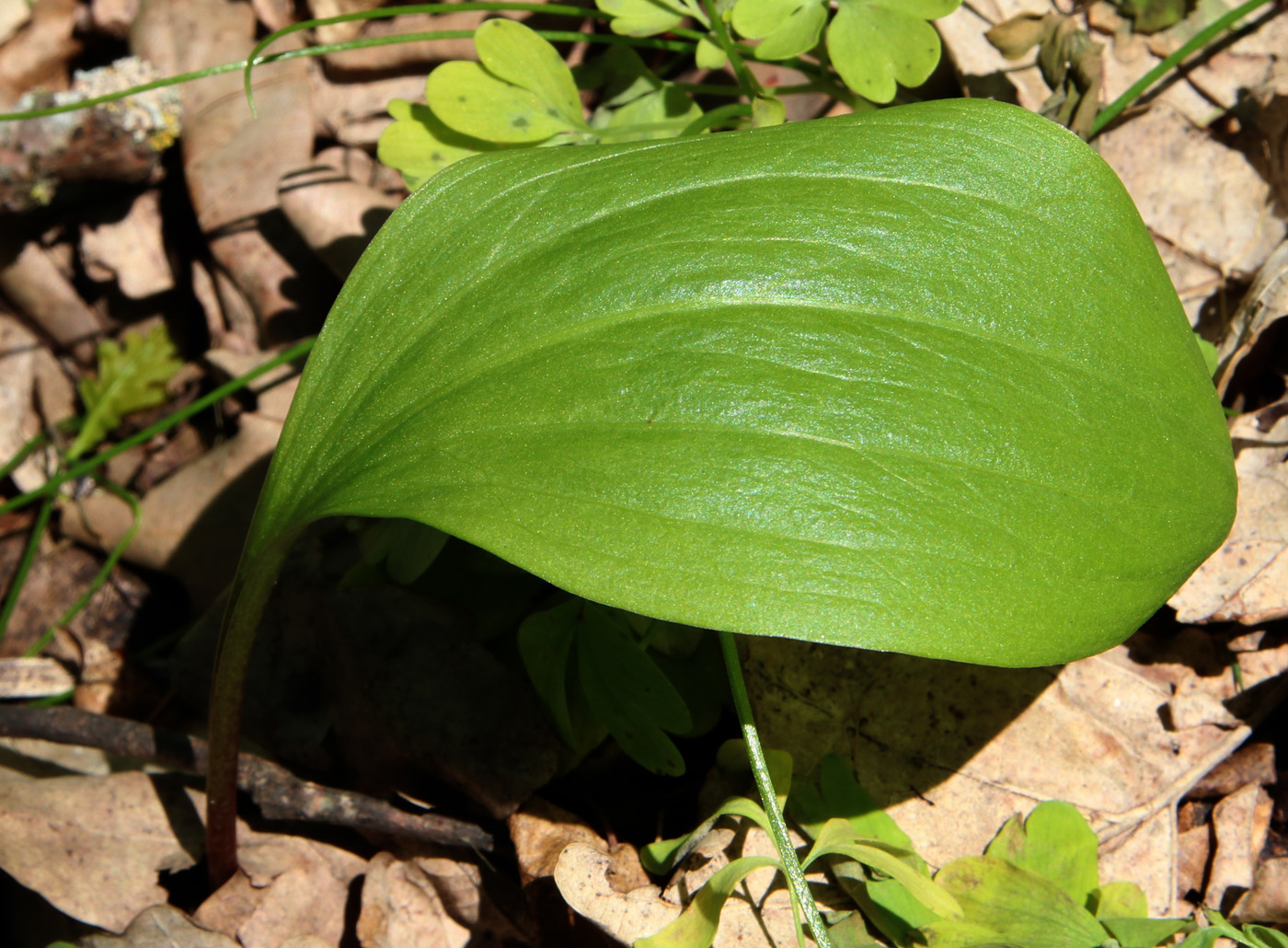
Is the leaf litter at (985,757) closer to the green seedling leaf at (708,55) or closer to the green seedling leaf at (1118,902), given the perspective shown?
the green seedling leaf at (1118,902)

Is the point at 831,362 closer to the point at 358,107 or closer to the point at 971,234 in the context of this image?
the point at 971,234

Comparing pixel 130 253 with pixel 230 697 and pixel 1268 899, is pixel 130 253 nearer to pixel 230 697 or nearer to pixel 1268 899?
pixel 230 697

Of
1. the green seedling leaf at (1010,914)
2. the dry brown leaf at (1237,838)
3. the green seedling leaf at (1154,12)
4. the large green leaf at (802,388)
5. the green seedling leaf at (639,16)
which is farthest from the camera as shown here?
the green seedling leaf at (1154,12)

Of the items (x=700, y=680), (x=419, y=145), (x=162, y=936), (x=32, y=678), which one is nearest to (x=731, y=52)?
(x=419, y=145)

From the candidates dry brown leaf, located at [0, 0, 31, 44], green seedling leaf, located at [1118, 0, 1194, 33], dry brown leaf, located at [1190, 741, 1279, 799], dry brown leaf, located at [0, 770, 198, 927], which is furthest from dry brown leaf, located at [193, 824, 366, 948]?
dry brown leaf, located at [0, 0, 31, 44]

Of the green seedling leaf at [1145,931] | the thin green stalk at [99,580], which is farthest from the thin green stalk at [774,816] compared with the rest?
the thin green stalk at [99,580]

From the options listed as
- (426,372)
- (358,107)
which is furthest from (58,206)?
(426,372)
